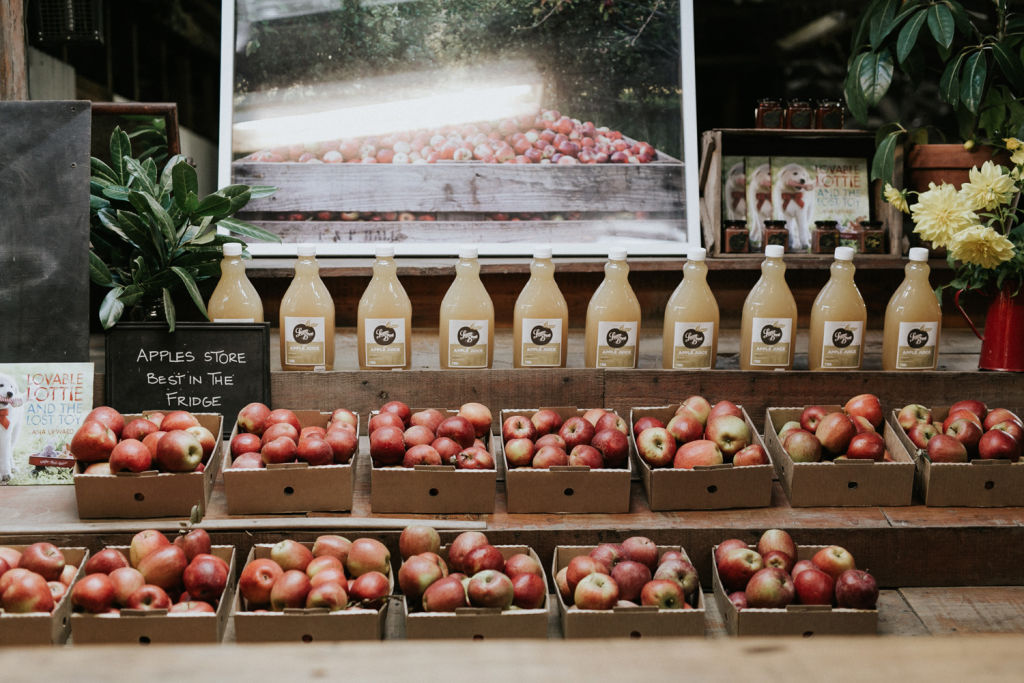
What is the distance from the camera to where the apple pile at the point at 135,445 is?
5.91 feet

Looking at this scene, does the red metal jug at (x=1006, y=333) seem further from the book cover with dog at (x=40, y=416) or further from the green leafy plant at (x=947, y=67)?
the book cover with dog at (x=40, y=416)

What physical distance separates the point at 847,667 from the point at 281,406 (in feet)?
5.31

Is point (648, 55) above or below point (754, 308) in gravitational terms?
above

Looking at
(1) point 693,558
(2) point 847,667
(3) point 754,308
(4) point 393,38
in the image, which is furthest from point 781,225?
(2) point 847,667

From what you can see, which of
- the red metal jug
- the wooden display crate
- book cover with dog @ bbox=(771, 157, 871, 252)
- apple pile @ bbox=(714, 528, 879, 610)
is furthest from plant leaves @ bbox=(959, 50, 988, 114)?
apple pile @ bbox=(714, 528, 879, 610)

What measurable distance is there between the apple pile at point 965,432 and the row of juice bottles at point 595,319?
200 millimetres

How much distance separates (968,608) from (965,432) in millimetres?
388

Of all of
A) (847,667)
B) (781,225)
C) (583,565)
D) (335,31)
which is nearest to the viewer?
(847,667)

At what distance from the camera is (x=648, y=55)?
3086 millimetres

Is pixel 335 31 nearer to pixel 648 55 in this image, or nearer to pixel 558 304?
pixel 648 55

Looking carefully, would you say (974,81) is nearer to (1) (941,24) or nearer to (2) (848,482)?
(1) (941,24)

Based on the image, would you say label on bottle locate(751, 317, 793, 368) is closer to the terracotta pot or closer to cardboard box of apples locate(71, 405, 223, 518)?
the terracotta pot

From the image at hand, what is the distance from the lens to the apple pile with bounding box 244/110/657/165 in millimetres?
3002

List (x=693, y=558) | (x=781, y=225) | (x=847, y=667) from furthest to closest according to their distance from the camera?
(x=781, y=225), (x=693, y=558), (x=847, y=667)
